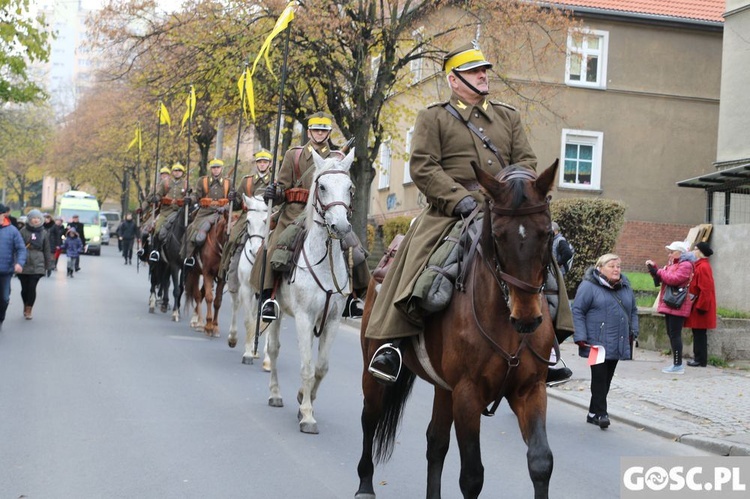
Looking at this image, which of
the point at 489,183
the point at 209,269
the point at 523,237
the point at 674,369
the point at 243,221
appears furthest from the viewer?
the point at 209,269

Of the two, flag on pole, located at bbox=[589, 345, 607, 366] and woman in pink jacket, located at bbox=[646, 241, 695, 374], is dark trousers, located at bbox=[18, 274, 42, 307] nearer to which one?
woman in pink jacket, located at bbox=[646, 241, 695, 374]

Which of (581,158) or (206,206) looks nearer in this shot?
(206,206)

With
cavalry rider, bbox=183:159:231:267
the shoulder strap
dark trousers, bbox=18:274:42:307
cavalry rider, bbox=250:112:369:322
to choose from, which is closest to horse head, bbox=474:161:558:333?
the shoulder strap

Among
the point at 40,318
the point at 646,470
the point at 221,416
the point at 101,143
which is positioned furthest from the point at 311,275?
the point at 101,143

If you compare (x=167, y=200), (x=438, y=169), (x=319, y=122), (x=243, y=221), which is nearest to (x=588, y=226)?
(x=167, y=200)

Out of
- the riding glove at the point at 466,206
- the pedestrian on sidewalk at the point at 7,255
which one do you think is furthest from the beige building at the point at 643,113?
the riding glove at the point at 466,206

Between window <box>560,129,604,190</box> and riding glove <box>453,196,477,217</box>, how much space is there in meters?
29.4

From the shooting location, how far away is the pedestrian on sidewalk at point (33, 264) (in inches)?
784

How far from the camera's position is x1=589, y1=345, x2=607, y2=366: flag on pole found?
1102cm

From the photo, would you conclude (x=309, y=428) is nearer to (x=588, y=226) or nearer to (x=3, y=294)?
(x=3, y=294)

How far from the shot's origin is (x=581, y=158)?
3547 cm

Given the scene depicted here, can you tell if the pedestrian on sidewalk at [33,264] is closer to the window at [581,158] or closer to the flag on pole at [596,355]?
the flag on pole at [596,355]

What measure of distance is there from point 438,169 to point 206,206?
13.2 metres

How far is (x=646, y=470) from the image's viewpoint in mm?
6930
